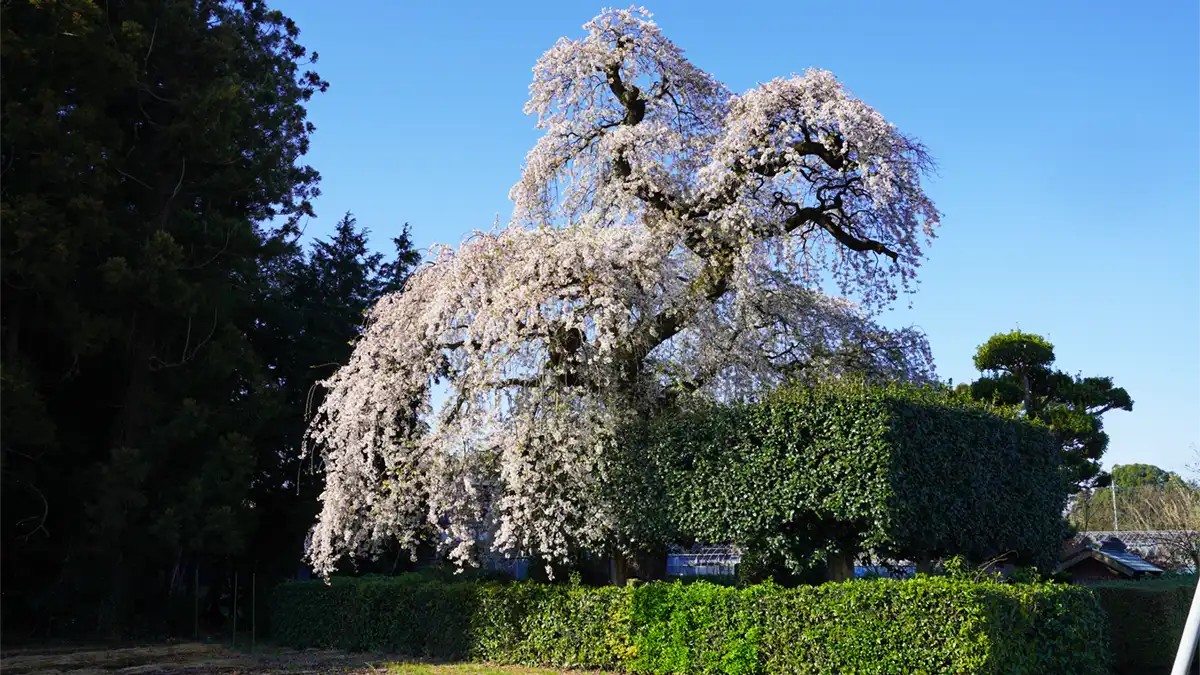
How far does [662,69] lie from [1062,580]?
35.2 ft

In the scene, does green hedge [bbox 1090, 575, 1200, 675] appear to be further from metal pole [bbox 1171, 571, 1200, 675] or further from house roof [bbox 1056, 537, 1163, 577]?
metal pole [bbox 1171, 571, 1200, 675]

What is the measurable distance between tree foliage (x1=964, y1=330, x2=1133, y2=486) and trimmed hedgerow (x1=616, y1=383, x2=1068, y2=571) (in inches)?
496

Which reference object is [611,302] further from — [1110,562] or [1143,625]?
[1110,562]

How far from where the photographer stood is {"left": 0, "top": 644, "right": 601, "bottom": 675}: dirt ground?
51.0 ft

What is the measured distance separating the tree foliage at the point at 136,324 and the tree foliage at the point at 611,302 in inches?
214

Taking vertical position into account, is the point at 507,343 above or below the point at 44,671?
above

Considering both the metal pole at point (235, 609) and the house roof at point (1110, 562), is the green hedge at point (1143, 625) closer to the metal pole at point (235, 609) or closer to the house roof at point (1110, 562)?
the house roof at point (1110, 562)

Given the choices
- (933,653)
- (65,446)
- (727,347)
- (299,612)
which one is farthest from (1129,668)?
(65,446)

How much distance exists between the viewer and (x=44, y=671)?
667 inches

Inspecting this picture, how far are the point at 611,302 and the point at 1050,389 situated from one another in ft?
59.9

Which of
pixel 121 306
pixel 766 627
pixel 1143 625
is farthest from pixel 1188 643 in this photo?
pixel 121 306

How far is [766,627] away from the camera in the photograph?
12.8m

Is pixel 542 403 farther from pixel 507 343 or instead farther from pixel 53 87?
pixel 53 87

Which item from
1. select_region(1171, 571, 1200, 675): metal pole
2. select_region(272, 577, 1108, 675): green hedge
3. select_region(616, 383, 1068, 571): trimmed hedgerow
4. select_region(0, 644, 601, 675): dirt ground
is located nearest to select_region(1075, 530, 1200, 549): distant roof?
select_region(616, 383, 1068, 571): trimmed hedgerow
